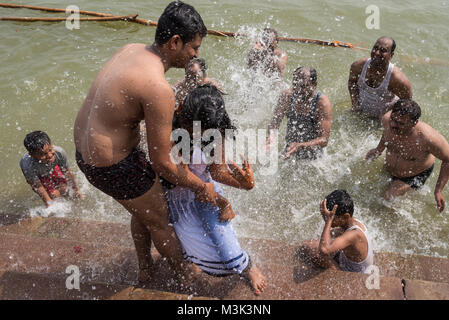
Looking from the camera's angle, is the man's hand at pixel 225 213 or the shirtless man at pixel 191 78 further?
the shirtless man at pixel 191 78

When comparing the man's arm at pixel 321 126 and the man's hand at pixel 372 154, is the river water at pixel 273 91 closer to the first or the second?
the man's hand at pixel 372 154

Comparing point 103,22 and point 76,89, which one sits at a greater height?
point 103,22

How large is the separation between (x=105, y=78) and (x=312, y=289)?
215 centimetres

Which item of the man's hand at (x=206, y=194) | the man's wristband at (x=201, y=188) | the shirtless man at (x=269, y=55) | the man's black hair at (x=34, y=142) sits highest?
the shirtless man at (x=269, y=55)

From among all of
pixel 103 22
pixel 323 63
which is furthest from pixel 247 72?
pixel 103 22

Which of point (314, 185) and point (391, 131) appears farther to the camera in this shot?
point (314, 185)

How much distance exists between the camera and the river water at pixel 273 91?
451 cm

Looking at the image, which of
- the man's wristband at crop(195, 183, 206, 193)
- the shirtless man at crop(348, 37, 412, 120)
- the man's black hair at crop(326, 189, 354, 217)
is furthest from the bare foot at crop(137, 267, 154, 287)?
the shirtless man at crop(348, 37, 412, 120)

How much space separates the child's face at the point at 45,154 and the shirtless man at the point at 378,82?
Answer: 4445 millimetres

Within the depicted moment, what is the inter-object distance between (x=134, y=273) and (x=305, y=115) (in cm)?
283

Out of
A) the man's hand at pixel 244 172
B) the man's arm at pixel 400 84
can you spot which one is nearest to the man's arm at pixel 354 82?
the man's arm at pixel 400 84

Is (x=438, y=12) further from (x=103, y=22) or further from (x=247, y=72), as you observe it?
(x=103, y=22)
